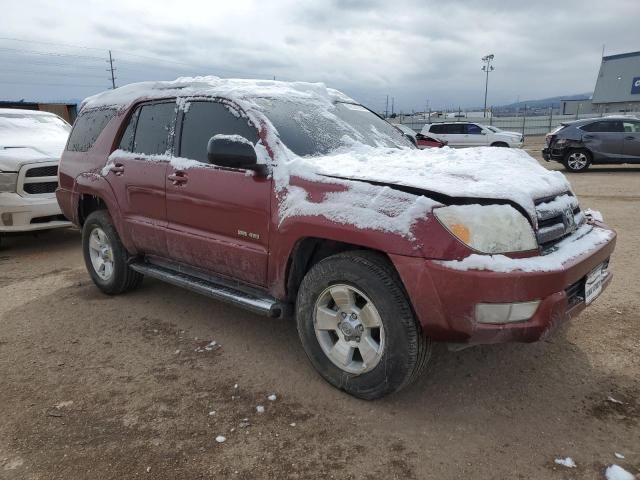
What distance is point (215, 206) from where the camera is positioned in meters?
3.53

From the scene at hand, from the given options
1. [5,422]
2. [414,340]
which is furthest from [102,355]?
[414,340]

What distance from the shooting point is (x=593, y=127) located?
1454 cm

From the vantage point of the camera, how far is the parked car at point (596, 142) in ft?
46.1

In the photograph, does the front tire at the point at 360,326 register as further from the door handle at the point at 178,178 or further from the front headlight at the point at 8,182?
the front headlight at the point at 8,182

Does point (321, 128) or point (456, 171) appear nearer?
point (456, 171)

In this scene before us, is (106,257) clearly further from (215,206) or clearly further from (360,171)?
(360,171)

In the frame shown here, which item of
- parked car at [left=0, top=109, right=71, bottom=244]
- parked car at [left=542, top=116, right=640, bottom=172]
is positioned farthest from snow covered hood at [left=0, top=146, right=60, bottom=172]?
parked car at [left=542, top=116, right=640, bottom=172]

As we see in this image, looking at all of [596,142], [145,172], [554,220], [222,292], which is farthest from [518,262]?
[596,142]

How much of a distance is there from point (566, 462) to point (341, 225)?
1581 millimetres

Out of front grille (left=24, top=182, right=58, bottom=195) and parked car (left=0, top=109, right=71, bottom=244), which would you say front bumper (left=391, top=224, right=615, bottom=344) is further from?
front grille (left=24, top=182, right=58, bottom=195)

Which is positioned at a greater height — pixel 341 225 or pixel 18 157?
pixel 18 157

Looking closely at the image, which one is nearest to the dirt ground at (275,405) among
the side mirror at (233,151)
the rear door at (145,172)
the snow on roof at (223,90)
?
the rear door at (145,172)

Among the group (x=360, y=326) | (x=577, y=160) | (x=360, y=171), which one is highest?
(x=360, y=171)

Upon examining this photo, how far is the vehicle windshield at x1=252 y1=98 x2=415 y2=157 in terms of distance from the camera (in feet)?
11.3
